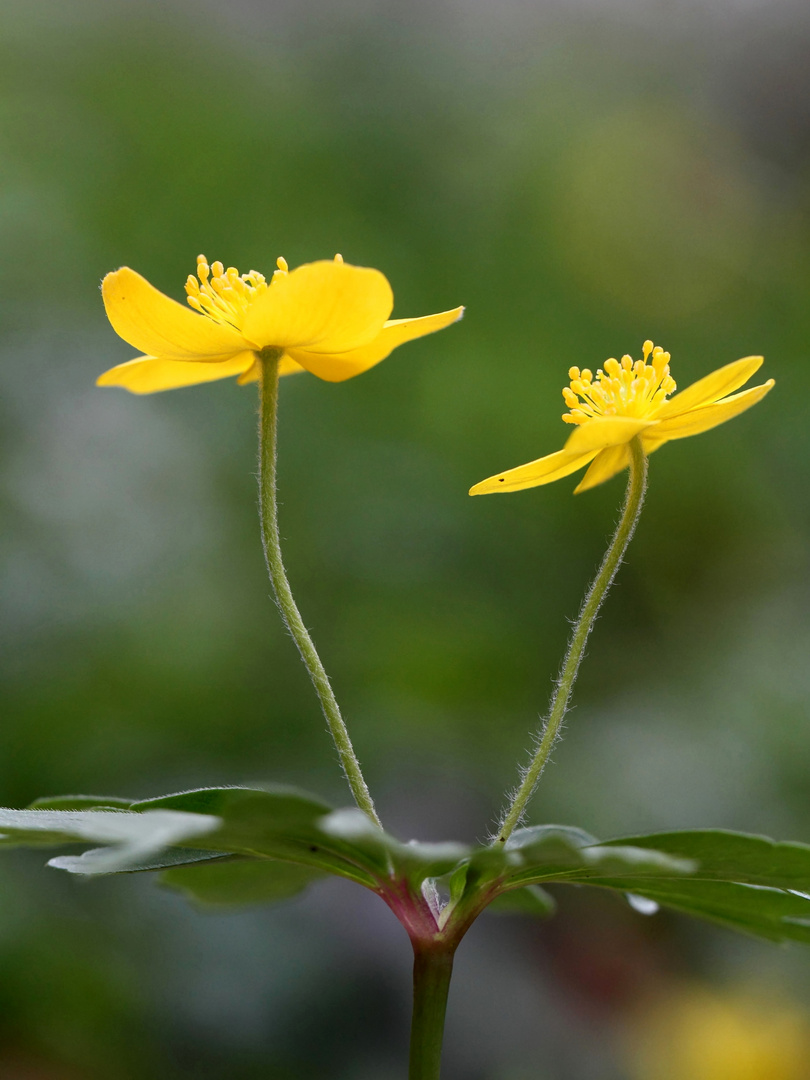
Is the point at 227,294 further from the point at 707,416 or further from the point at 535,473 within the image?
the point at 707,416

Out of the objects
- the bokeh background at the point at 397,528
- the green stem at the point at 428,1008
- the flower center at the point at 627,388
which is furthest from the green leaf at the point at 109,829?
the bokeh background at the point at 397,528

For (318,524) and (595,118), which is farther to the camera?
(595,118)

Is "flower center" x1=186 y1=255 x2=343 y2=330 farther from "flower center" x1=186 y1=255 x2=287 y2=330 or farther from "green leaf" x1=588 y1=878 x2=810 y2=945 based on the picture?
"green leaf" x1=588 y1=878 x2=810 y2=945

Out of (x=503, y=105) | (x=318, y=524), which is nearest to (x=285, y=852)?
(x=318, y=524)

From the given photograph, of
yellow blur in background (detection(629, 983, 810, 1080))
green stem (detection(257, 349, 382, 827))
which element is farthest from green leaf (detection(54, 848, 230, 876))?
yellow blur in background (detection(629, 983, 810, 1080))

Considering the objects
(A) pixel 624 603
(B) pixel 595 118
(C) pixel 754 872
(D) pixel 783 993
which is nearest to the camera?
(C) pixel 754 872

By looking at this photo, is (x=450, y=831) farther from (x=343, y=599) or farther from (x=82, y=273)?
(x=82, y=273)

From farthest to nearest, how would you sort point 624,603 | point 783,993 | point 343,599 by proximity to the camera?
point 624,603 → point 343,599 → point 783,993
